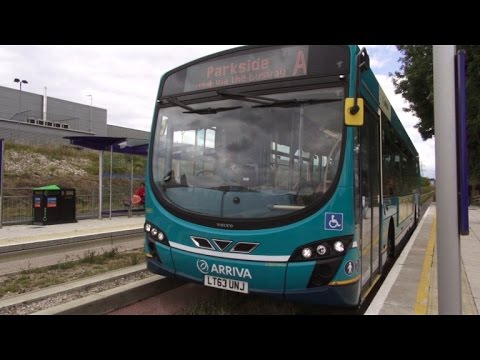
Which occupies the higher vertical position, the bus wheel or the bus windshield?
the bus windshield

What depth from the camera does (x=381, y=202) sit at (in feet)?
18.9

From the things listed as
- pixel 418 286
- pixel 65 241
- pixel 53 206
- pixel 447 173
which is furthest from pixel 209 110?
pixel 53 206

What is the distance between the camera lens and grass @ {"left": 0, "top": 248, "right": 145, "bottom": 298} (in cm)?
541

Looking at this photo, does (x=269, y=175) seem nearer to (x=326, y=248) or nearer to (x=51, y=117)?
(x=326, y=248)

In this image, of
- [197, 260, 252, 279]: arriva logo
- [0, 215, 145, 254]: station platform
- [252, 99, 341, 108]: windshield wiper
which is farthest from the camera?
[0, 215, 145, 254]: station platform

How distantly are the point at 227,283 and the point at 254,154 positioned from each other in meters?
1.43

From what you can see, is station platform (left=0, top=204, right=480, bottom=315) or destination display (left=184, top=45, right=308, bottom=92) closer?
destination display (left=184, top=45, right=308, bottom=92)

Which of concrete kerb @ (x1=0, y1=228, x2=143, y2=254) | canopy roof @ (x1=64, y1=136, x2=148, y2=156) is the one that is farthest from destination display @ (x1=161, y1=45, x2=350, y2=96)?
canopy roof @ (x1=64, y1=136, x2=148, y2=156)

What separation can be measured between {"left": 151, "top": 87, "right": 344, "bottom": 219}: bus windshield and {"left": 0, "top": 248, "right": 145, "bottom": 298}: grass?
2.22m

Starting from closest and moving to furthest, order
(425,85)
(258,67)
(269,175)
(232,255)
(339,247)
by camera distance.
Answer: (339,247) < (232,255) < (269,175) < (258,67) < (425,85)

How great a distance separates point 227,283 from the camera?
418 cm

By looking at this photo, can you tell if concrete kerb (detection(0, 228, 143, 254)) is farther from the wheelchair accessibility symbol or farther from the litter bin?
the wheelchair accessibility symbol
